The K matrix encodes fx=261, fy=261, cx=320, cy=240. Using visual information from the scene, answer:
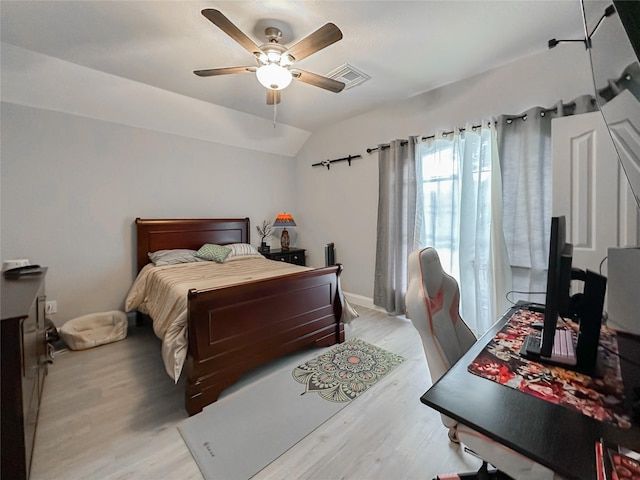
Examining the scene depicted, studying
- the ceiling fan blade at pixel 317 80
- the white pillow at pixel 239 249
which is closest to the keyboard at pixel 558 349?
the ceiling fan blade at pixel 317 80

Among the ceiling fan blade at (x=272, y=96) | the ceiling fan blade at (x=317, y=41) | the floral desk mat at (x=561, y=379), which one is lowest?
the floral desk mat at (x=561, y=379)

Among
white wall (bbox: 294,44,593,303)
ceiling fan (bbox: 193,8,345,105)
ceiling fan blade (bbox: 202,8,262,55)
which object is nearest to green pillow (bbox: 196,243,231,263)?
white wall (bbox: 294,44,593,303)

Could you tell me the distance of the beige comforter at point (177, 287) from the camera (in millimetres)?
1756

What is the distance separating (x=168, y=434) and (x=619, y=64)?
7.72 feet

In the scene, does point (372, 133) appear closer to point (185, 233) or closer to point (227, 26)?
point (227, 26)

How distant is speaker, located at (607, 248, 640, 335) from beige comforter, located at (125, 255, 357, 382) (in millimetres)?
1989

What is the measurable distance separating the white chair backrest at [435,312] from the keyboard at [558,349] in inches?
10.4

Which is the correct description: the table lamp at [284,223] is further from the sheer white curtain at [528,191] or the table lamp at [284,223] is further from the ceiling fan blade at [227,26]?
the sheer white curtain at [528,191]

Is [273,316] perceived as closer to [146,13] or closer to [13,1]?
[146,13]

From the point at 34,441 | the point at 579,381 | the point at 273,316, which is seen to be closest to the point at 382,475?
the point at 579,381

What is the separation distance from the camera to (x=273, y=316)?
2182 mm

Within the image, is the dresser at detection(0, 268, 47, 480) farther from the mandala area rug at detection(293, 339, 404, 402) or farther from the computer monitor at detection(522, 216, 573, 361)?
the computer monitor at detection(522, 216, 573, 361)

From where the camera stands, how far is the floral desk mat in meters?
0.70

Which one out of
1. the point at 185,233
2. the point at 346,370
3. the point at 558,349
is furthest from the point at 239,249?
the point at 558,349
